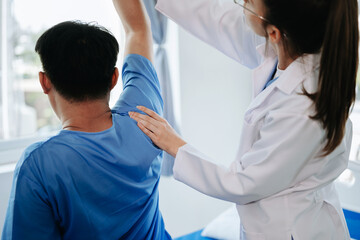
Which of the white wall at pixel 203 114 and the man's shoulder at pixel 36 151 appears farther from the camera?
the white wall at pixel 203 114

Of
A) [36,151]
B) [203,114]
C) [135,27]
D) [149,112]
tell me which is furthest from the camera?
[203,114]

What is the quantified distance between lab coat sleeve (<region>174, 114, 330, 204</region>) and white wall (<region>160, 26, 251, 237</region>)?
1.38m

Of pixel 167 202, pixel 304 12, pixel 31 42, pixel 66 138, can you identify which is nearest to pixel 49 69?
pixel 66 138

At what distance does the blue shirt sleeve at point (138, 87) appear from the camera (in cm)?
121

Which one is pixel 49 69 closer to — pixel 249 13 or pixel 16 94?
pixel 249 13

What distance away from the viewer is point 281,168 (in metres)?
1.06

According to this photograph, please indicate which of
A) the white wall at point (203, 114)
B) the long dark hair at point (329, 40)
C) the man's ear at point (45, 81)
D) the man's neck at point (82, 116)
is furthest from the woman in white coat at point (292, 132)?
the white wall at point (203, 114)

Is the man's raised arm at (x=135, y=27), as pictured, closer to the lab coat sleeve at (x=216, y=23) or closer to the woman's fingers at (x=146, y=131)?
the lab coat sleeve at (x=216, y=23)

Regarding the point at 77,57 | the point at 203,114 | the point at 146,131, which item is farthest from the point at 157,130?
the point at 203,114

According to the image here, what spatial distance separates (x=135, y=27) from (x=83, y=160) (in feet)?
1.90

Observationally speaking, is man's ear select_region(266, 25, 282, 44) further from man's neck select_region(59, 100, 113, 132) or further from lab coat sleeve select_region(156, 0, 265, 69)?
man's neck select_region(59, 100, 113, 132)

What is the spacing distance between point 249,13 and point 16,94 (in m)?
1.67

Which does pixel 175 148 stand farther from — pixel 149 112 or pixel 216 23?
pixel 216 23

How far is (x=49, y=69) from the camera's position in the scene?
103 centimetres
